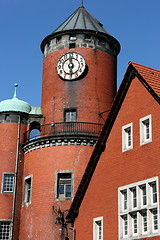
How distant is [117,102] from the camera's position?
2775 cm

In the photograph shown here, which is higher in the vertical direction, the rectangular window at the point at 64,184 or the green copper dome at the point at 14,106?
the green copper dome at the point at 14,106

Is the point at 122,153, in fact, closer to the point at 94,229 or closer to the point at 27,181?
the point at 94,229

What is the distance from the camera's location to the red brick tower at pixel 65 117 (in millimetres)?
37344

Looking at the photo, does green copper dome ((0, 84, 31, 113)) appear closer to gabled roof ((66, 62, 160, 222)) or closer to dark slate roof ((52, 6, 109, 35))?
dark slate roof ((52, 6, 109, 35))

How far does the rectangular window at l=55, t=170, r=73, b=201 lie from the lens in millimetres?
37250

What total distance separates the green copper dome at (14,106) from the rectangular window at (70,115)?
4090 millimetres

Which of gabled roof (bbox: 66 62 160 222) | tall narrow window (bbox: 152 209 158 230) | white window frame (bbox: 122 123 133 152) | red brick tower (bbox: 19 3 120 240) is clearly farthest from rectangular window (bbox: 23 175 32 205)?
tall narrow window (bbox: 152 209 158 230)

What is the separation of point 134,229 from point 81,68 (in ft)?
65.7

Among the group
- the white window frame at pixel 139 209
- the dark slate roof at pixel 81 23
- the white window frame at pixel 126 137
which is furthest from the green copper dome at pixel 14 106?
the white window frame at pixel 139 209

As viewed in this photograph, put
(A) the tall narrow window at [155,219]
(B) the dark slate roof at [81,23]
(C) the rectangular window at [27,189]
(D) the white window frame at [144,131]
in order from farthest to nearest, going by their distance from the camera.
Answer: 1. (B) the dark slate roof at [81,23]
2. (C) the rectangular window at [27,189]
3. (D) the white window frame at [144,131]
4. (A) the tall narrow window at [155,219]

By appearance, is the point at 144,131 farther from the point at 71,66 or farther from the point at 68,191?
the point at 71,66

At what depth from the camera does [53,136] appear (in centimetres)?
3866

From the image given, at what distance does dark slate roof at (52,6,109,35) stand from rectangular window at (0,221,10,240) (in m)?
17.2

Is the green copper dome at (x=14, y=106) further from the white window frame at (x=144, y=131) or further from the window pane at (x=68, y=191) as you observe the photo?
the white window frame at (x=144, y=131)
